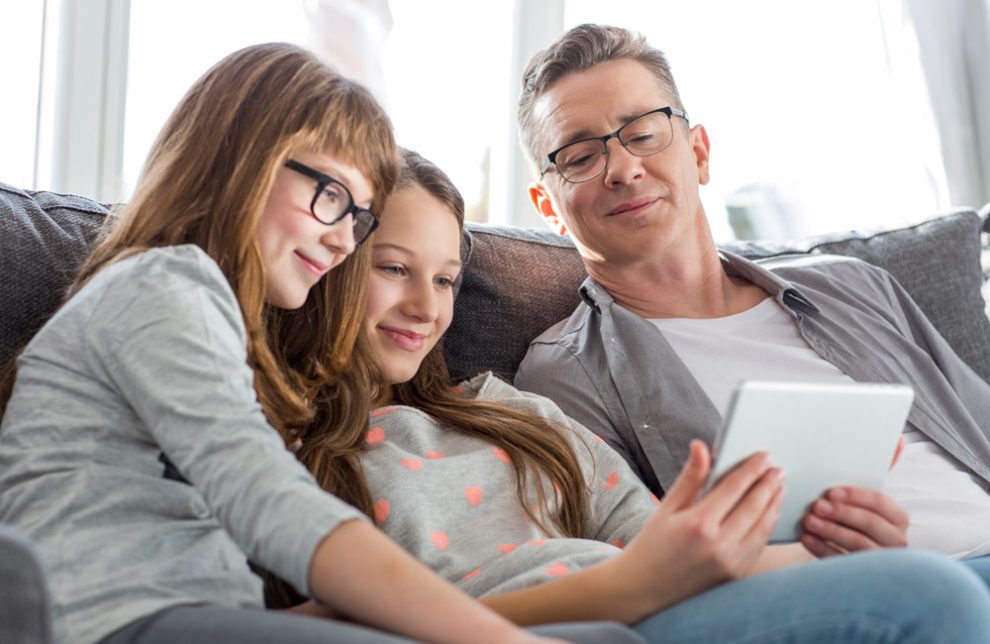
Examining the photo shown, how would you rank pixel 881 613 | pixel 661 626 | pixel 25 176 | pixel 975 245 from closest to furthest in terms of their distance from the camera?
1. pixel 881 613
2. pixel 661 626
3. pixel 975 245
4. pixel 25 176

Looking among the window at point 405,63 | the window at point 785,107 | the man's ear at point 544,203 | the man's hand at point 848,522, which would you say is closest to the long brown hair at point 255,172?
the man's hand at point 848,522

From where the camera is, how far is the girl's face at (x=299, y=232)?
4.02ft

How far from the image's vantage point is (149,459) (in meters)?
1.05

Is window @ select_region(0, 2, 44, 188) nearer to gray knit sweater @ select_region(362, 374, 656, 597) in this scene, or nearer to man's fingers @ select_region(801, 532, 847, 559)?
gray knit sweater @ select_region(362, 374, 656, 597)

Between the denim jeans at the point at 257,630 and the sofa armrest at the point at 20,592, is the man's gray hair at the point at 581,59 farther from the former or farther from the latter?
the sofa armrest at the point at 20,592

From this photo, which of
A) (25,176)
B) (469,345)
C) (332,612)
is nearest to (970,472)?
(469,345)

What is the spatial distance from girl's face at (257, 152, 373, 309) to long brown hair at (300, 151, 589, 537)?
217 mm

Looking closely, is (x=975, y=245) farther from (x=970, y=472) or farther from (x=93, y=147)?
(x=93, y=147)

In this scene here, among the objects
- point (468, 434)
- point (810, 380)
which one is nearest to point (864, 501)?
point (468, 434)

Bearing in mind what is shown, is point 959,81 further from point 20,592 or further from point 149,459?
point 20,592

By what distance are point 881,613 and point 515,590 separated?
1.31ft

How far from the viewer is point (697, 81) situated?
10.3 feet

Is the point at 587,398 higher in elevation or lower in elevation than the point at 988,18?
lower

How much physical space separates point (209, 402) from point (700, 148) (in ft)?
4.50
